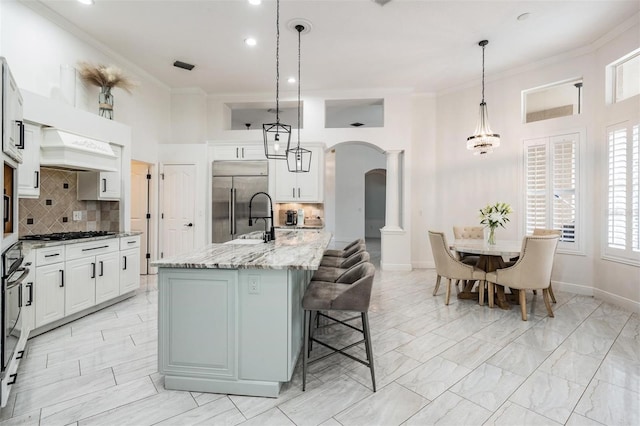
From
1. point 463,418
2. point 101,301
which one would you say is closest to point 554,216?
point 463,418

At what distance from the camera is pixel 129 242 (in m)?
4.13

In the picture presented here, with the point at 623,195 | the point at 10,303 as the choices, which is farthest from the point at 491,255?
the point at 10,303

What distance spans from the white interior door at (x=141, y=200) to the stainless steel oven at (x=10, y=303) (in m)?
3.22

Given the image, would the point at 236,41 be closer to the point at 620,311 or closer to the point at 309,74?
the point at 309,74

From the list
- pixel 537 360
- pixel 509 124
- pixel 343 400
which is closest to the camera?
pixel 343 400

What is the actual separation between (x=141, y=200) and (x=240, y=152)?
6.41 feet

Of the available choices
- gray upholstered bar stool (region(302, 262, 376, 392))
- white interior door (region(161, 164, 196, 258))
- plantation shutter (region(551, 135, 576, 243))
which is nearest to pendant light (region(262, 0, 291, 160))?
gray upholstered bar stool (region(302, 262, 376, 392))

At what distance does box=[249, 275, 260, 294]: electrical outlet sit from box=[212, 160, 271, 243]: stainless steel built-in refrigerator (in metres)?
3.65

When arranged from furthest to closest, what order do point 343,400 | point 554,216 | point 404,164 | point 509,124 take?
point 404,164
point 509,124
point 554,216
point 343,400

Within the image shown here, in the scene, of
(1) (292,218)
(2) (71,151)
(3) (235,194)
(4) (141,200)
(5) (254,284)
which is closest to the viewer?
(5) (254,284)

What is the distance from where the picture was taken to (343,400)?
2.03 metres

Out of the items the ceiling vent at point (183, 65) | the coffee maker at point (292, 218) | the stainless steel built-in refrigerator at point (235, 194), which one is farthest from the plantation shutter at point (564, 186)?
the ceiling vent at point (183, 65)

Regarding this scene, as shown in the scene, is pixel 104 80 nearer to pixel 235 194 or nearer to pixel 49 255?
pixel 49 255

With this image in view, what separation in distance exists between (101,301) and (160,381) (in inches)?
80.1
